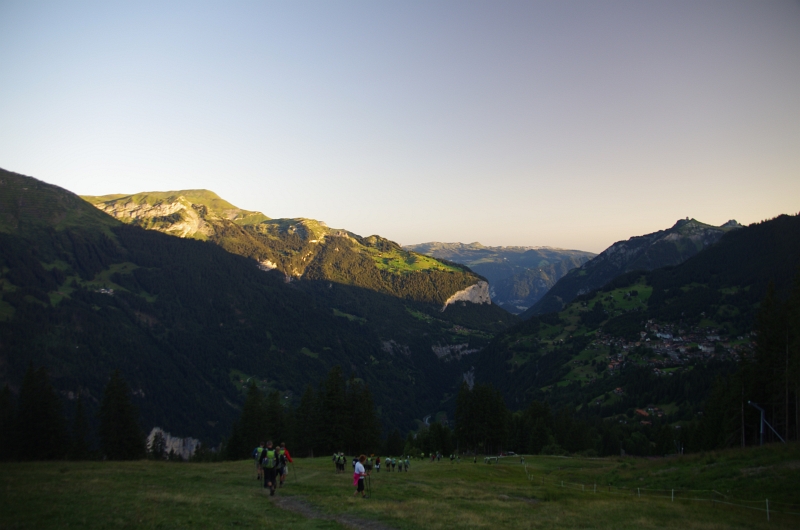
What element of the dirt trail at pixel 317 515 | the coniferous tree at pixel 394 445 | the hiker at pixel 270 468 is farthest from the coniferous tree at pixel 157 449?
the dirt trail at pixel 317 515

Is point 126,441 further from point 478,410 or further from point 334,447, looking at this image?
point 478,410

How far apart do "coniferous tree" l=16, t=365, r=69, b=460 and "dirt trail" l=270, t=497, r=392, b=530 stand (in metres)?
59.5

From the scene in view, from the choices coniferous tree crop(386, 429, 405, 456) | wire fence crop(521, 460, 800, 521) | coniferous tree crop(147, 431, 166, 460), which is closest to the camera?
wire fence crop(521, 460, 800, 521)

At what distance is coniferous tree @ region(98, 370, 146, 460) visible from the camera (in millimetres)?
72250

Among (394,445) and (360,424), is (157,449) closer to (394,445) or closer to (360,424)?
(394,445)

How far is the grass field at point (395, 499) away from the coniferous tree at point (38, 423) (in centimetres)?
4221

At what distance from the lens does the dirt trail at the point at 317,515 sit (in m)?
21.1

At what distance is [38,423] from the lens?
67.5 metres

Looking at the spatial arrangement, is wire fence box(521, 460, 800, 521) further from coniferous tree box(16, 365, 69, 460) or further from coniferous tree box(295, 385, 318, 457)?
coniferous tree box(16, 365, 69, 460)

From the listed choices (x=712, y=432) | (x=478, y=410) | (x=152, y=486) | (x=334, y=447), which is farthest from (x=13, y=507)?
(x=712, y=432)

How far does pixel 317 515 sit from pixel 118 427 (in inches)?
2545

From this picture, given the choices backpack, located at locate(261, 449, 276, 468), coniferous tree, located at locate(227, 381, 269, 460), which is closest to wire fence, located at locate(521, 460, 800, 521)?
backpack, located at locate(261, 449, 276, 468)

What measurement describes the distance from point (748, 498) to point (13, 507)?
136ft

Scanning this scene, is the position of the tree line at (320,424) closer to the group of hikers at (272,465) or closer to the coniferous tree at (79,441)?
the coniferous tree at (79,441)
